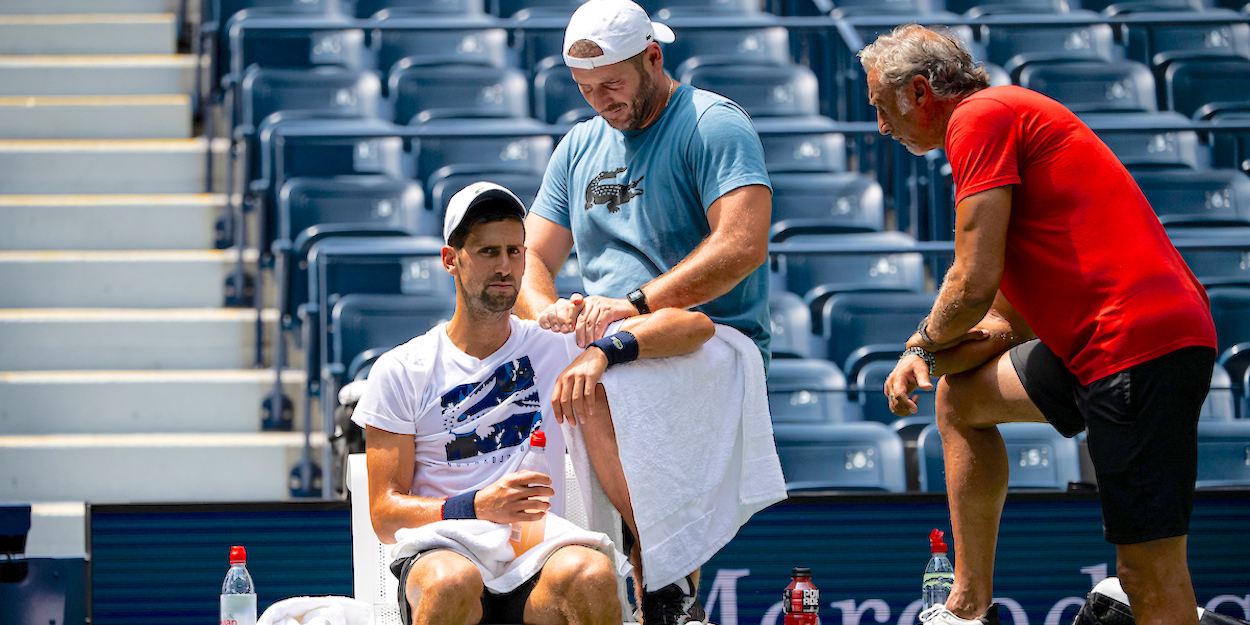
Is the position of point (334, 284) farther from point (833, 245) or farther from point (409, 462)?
point (409, 462)

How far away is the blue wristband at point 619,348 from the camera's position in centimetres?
270

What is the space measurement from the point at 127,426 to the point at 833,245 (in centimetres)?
301

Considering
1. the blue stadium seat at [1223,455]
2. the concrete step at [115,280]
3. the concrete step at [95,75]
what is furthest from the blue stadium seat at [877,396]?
the concrete step at [95,75]

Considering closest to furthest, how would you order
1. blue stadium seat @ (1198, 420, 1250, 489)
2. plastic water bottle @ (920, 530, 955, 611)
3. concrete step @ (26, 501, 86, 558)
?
plastic water bottle @ (920, 530, 955, 611)
blue stadium seat @ (1198, 420, 1250, 489)
concrete step @ (26, 501, 86, 558)

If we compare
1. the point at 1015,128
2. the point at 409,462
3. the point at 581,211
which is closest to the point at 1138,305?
the point at 1015,128

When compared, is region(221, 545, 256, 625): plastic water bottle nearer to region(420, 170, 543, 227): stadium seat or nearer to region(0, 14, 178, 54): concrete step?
region(420, 170, 543, 227): stadium seat

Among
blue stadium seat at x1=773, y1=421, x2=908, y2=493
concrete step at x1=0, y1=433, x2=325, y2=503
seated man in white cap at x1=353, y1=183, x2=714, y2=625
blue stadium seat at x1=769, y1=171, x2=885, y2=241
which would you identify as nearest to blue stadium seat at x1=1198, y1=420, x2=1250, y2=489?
blue stadium seat at x1=773, y1=421, x2=908, y2=493

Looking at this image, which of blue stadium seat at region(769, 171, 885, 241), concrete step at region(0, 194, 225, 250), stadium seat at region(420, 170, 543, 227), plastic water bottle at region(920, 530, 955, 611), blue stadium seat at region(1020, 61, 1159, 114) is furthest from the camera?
blue stadium seat at region(1020, 61, 1159, 114)

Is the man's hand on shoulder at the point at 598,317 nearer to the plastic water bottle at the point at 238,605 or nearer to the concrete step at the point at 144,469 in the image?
the plastic water bottle at the point at 238,605

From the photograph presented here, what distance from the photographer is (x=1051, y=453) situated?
4.48 m

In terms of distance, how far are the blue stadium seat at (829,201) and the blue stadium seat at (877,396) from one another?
37.1 inches

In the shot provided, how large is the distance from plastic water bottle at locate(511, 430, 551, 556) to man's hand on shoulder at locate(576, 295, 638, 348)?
9.4 inches

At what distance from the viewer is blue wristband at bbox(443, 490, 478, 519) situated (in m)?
2.61

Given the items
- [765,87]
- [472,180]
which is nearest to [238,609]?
[472,180]
